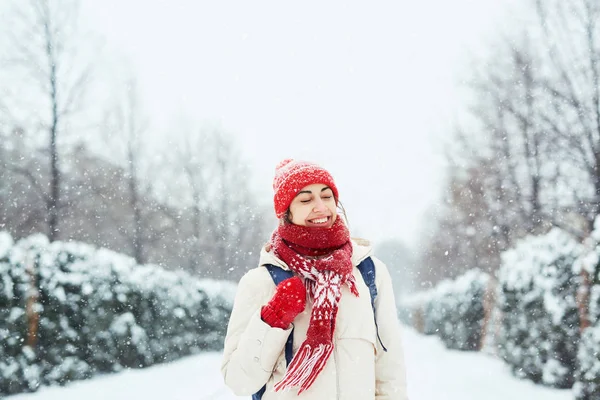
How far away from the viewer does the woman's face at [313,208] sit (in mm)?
2012

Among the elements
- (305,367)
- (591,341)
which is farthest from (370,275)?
(591,341)

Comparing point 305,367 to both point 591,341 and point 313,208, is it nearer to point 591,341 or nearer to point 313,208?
point 313,208

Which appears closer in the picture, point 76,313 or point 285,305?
point 285,305

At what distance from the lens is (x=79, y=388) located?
25.2ft

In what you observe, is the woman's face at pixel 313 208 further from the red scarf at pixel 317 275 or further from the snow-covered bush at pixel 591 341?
the snow-covered bush at pixel 591 341

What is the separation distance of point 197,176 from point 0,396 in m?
18.6

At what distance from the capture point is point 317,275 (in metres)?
1.86

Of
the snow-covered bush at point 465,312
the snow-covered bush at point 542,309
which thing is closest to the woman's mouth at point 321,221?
the snow-covered bush at point 542,309

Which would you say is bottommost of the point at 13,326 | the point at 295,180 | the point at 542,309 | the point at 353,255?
the point at 13,326

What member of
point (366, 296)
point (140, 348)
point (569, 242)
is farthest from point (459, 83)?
point (366, 296)

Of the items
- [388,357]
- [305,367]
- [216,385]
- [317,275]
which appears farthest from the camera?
[216,385]

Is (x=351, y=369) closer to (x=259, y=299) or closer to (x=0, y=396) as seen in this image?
(x=259, y=299)

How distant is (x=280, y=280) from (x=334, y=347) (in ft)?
1.05

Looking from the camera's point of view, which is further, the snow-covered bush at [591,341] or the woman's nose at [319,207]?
the snow-covered bush at [591,341]
